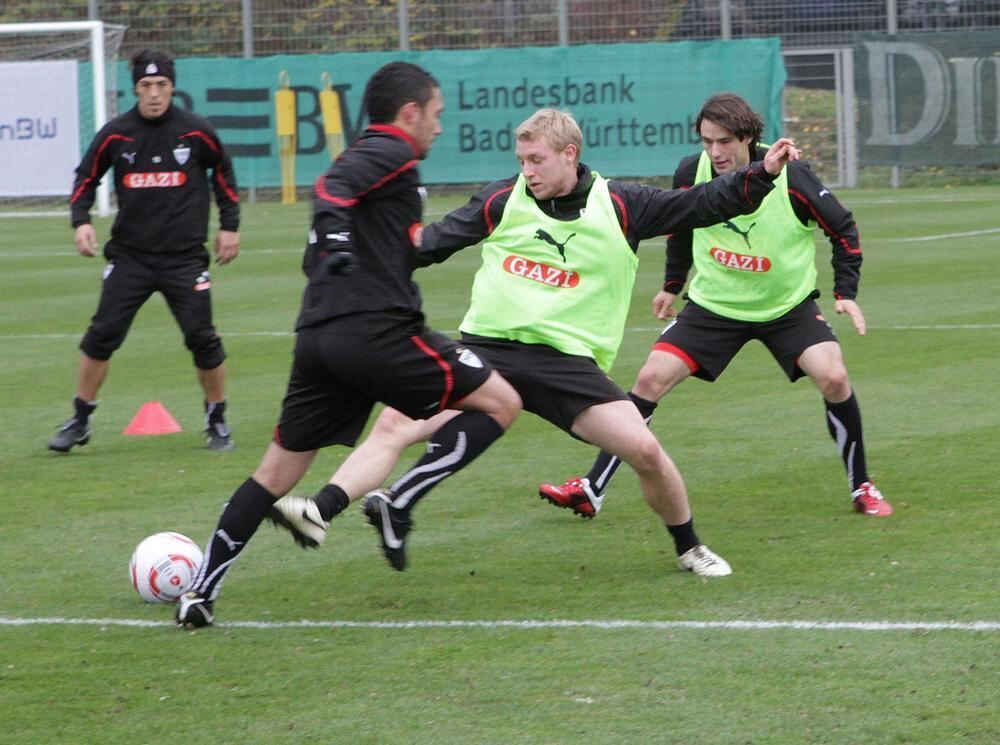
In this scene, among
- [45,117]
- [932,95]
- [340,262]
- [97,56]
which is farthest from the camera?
[932,95]

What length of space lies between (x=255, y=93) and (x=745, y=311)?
22535 mm

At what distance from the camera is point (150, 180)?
915 cm

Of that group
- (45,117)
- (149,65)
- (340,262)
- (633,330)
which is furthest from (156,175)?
(45,117)

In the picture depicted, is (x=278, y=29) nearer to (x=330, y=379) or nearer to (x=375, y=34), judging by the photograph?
(x=375, y=34)

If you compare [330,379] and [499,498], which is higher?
[330,379]

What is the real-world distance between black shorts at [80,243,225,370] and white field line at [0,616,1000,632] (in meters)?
3.46

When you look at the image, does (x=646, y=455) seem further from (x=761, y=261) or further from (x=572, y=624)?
(x=761, y=261)

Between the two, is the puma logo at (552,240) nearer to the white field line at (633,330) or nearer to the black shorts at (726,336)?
the black shorts at (726,336)

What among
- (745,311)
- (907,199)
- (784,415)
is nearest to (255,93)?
(907,199)

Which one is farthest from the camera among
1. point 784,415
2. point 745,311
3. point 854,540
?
point 784,415

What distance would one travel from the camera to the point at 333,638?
17.7 ft

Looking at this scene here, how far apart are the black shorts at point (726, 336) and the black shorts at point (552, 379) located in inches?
48.4

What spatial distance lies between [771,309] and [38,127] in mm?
20508

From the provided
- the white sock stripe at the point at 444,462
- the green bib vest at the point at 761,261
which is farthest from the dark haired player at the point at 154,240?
the white sock stripe at the point at 444,462
